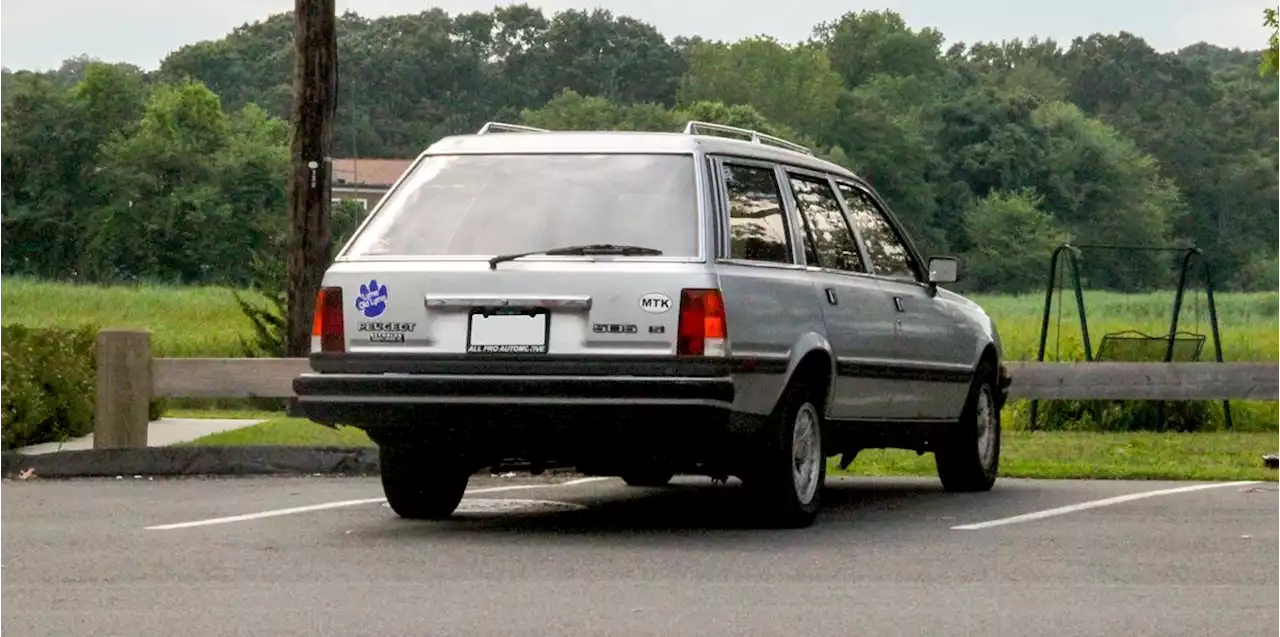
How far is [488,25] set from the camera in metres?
148

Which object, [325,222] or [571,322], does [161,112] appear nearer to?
[325,222]

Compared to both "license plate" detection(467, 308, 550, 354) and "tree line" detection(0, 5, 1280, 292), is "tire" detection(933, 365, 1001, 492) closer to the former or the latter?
"license plate" detection(467, 308, 550, 354)

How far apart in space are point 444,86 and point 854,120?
24265 mm

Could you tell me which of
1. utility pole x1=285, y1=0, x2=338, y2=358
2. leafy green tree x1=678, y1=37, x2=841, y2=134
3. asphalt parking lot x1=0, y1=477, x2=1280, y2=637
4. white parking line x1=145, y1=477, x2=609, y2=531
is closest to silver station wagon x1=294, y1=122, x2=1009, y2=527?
asphalt parking lot x1=0, y1=477, x2=1280, y2=637

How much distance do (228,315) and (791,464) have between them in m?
47.8

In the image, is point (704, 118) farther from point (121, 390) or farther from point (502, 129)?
point (502, 129)

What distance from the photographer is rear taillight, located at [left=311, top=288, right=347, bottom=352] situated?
10438mm

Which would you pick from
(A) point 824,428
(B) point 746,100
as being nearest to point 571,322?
(A) point 824,428

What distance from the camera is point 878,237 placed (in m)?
12.4

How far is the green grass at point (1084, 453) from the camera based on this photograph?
48.1 feet

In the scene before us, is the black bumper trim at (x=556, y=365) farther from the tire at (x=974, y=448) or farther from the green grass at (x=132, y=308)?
the green grass at (x=132, y=308)

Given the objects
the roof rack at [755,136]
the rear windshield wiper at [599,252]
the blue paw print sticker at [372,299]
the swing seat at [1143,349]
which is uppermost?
the roof rack at [755,136]

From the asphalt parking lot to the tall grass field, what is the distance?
22687mm

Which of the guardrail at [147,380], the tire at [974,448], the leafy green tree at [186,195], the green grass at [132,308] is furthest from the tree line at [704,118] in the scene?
the tire at [974,448]
